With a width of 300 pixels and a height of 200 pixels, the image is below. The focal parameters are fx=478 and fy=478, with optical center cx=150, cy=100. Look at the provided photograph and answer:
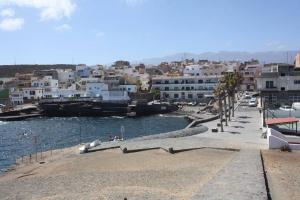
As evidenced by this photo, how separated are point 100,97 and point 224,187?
3795 inches

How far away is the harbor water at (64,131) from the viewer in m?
55.3

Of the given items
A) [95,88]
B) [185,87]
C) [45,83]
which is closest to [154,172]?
[95,88]

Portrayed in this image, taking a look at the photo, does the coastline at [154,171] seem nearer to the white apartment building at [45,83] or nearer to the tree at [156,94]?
the tree at [156,94]

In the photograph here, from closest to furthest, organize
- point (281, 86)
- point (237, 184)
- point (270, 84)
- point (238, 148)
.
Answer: point (237, 184) → point (238, 148) → point (281, 86) → point (270, 84)

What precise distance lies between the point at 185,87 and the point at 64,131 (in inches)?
2079

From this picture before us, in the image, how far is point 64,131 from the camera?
242 feet

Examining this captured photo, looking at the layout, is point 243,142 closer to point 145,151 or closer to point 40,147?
point 145,151

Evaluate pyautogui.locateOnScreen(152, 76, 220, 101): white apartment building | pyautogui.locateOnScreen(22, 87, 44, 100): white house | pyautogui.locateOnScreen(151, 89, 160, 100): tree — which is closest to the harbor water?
pyautogui.locateOnScreen(151, 89, 160, 100): tree

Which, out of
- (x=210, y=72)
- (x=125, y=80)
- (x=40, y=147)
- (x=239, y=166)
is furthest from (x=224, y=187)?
(x=210, y=72)

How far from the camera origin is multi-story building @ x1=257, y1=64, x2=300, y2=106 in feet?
237

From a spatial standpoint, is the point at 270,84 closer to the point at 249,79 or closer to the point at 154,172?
the point at 154,172

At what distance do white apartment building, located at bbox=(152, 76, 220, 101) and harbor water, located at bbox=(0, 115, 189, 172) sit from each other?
25.7 metres

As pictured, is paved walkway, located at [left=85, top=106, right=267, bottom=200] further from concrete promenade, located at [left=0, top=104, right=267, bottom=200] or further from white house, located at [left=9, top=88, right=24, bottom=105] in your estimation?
white house, located at [left=9, top=88, right=24, bottom=105]

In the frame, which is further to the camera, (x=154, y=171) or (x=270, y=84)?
(x=270, y=84)
